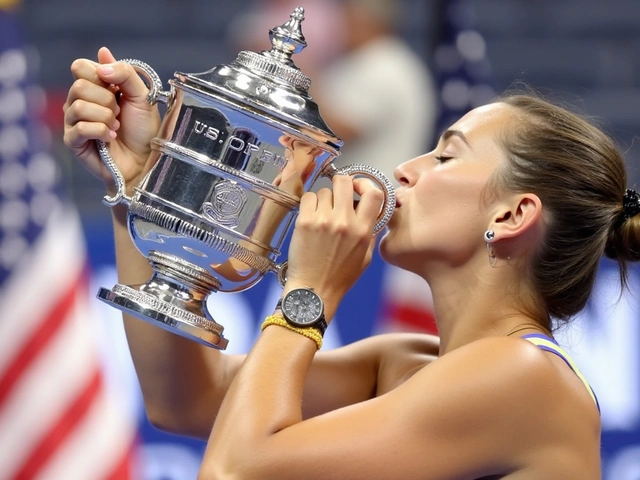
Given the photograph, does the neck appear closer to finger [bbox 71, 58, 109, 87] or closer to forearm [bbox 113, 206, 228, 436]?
forearm [bbox 113, 206, 228, 436]

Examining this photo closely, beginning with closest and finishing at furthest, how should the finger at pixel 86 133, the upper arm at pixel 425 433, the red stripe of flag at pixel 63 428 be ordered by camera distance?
1. the upper arm at pixel 425 433
2. the finger at pixel 86 133
3. the red stripe of flag at pixel 63 428

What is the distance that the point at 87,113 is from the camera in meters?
1.72

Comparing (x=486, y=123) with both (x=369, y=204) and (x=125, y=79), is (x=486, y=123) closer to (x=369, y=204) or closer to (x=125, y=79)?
(x=369, y=204)

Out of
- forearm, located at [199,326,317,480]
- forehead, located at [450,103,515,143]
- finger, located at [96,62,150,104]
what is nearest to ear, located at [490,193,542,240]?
Result: forehead, located at [450,103,515,143]

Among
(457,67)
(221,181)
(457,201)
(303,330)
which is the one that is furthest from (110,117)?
(457,67)

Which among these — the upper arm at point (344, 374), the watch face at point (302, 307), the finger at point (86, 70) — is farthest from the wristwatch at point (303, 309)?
the finger at point (86, 70)

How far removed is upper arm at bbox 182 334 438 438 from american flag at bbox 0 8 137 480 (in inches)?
44.0

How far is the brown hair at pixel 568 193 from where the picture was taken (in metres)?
1.76

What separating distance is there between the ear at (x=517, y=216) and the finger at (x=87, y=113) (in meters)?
0.63

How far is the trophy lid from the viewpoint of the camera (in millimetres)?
1606

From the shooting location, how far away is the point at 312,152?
5.41ft

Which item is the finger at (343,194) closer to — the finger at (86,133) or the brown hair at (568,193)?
the brown hair at (568,193)

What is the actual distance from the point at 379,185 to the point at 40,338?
1.63 metres

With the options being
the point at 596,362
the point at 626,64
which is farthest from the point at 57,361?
the point at 626,64
